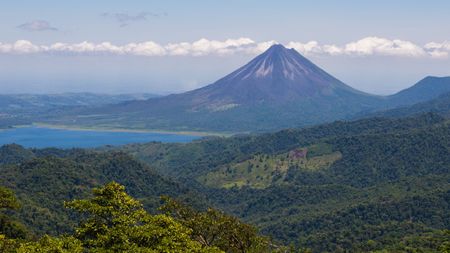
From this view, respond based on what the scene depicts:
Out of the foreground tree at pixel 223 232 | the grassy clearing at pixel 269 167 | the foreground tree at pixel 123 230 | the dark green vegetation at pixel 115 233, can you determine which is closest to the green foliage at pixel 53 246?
the dark green vegetation at pixel 115 233

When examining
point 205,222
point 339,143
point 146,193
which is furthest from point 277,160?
point 205,222

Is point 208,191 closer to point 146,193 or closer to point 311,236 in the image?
point 146,193

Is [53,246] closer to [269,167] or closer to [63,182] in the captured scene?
[63,182]

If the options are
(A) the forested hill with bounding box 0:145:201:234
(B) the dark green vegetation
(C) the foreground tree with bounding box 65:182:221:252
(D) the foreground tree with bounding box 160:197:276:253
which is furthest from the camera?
(A) the forested hill with bounding box 0:145:201:234

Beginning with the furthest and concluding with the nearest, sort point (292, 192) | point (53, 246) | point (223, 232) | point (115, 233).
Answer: point (292, 192) < point (223, 232) < point (115, 233) < point (53, 246)

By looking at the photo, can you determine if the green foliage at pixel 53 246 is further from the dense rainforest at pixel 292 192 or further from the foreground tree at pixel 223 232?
the foreground tree at pixel 223 232

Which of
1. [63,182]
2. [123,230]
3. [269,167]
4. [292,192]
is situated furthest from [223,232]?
[269,167]

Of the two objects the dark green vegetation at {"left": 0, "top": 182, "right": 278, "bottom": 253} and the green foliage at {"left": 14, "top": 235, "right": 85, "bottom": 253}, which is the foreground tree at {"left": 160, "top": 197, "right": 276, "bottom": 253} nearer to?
Answer: the dark green vegetation at {"left": 0, "top": 182, "right": 278, "bottom": 253}

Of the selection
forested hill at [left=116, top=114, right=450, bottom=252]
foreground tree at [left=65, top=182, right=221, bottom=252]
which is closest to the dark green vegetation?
foreground tree at [left=65, top=182, right=221, bottom=252]
